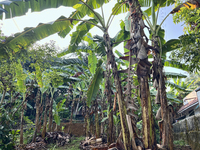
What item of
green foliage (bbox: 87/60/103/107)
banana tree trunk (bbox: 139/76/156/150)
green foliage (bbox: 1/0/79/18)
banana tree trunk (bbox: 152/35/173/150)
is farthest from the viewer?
green foliage (bbox: 87/60/103/107)

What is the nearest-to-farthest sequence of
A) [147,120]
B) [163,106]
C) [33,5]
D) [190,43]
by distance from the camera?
[147,120]
[190,43]
[163,106]
[33,5]

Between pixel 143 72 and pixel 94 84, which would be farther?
pixel 94 84

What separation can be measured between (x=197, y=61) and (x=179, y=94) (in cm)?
875

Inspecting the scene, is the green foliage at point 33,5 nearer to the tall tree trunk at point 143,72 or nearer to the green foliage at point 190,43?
the tall tree trunk at point 143,72

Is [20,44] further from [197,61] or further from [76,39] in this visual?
[197,61]

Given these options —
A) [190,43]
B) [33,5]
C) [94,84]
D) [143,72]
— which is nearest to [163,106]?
[143,72]

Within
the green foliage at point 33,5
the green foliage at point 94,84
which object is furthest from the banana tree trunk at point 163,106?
the green foliage at point 33,5

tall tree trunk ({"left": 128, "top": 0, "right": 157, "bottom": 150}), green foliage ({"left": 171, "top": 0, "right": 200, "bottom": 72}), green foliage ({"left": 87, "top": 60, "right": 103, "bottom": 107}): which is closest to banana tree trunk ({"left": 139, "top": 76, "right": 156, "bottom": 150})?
tall tree trunk ({"left": 128, "top": 0, "right": 157, "bottom": 150})

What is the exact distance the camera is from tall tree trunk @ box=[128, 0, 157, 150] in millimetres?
3039

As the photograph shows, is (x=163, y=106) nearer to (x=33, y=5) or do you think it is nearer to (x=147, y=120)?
(x=147, y=120)

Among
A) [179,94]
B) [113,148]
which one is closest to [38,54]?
[113,148]

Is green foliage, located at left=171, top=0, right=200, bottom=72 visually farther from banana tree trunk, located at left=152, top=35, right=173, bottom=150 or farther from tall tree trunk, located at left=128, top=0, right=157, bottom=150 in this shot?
tall tree trunk, located at left=128, top=0, right=157, bottom=150

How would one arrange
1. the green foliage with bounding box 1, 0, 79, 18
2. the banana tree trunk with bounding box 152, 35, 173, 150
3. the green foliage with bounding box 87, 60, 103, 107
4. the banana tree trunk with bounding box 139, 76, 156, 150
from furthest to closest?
1. the green foliage with bounding box 87, 60, 103, 107
2. the green foliage with bounding box 1, 0, 79, 18
3. the banana tree trunk with bounding box 152, 35, 173, 150
4. the banana tree trunk with bounding box 139, 76, 156, 150

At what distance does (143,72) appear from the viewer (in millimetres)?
3311
